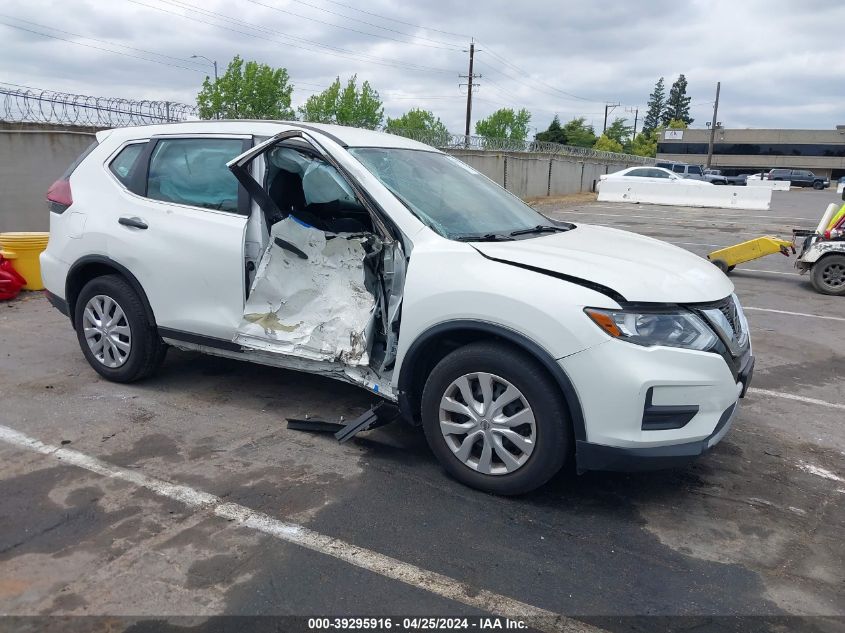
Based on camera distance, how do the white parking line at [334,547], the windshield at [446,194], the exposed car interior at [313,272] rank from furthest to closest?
the exposed car interior at [313,272] < the windshield at [446,194] < the white parking line at [334,547]

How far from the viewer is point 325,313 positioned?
4.36 metres

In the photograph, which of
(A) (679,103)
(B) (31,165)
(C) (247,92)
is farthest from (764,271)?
(A) (679,103)

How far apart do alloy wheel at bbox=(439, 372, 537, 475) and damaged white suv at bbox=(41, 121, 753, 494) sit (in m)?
0.01

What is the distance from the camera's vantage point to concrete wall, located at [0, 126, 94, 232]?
31.9 feet

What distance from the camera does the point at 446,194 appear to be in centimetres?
436

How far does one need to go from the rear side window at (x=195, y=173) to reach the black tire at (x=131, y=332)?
73 cm

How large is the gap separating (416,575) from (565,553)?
711 millimetres

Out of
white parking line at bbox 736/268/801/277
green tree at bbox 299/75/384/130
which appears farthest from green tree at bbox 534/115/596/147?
white parking line at bbox 736/268/801/277

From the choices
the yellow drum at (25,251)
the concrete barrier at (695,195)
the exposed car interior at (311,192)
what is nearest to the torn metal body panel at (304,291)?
the exposed car interior at (311,192)

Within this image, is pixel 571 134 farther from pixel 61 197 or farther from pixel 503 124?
pixel 61 197

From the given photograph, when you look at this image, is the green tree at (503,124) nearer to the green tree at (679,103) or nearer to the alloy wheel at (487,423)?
the green tree at (679,103)

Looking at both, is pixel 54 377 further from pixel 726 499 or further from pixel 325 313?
pixel 726 499

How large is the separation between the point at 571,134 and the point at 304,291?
9325 centimetres

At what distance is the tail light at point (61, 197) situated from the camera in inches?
204
